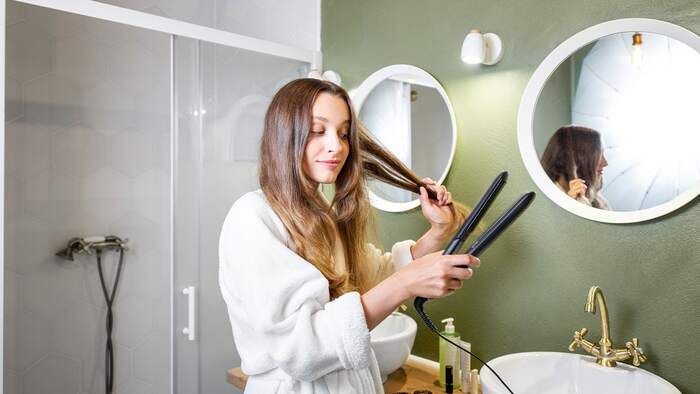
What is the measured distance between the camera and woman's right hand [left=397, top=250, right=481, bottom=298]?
2.90 ft

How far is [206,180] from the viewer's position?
177 cm

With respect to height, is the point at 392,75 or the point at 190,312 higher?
the point at 392,75

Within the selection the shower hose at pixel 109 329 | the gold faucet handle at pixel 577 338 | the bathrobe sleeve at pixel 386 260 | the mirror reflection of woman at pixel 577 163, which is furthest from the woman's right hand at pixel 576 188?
the shower hose at pixel 109 329

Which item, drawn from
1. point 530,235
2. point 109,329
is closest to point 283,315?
point 530,235

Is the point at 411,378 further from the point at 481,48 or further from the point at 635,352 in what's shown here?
the point at 481,48

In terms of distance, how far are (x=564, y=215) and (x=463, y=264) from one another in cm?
69

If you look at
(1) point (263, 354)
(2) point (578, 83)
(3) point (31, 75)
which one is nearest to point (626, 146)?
(2) point (578, 83)

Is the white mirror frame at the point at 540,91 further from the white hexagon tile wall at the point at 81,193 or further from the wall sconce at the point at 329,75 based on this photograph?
the white hexagon tile wall at the point at 81,193

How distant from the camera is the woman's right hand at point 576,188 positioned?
1.38m

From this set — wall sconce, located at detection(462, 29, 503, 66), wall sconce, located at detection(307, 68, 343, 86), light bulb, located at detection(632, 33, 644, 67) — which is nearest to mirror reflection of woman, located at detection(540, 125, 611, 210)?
light bulb, located at detection(632, 33, 644, 67)

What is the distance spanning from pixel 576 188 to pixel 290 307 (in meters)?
0.88

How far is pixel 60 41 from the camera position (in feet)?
5.47

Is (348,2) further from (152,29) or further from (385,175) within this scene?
(385,175)

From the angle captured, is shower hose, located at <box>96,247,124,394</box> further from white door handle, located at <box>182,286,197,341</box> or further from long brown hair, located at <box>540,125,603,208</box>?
long brown hair, located at <box>540,125,603,208</box>
